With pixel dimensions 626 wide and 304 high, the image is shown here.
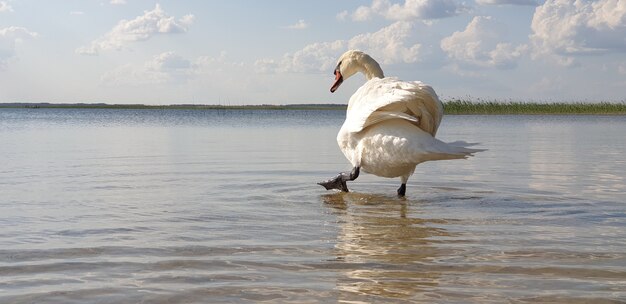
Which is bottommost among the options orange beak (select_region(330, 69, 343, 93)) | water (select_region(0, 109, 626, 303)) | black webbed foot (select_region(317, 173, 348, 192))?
water (select_region(0, 109, 626, 303))

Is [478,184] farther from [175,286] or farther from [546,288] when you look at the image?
[175,286]

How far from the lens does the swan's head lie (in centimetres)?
952

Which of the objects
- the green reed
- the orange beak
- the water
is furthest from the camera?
the green reed

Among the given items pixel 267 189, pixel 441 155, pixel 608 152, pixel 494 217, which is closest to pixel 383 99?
pixel 441 155

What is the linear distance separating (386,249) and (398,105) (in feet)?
7.55

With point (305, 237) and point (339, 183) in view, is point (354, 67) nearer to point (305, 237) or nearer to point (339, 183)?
point (339, 183)

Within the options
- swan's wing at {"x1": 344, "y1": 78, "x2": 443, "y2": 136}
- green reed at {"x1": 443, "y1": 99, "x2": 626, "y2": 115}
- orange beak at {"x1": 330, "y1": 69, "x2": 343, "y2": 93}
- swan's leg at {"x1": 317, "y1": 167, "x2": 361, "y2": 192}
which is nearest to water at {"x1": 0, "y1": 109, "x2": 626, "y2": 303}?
swan's leg at {"x1": 317, "y1": 167, "x2": 361, "y2": 192}

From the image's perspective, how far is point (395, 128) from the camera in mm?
7352

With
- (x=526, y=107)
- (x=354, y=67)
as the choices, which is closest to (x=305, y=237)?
→ (x=354, y=67)

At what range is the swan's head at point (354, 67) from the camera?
375 inches

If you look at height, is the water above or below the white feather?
below

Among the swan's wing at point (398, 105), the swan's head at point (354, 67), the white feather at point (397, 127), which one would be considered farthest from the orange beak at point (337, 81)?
the swan's wing at point (398, 105)

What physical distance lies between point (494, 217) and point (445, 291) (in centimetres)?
313

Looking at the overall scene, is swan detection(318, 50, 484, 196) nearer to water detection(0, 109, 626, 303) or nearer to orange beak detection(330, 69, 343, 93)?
water detection(0, 109, 626, 303)
